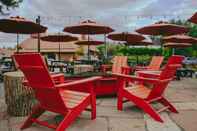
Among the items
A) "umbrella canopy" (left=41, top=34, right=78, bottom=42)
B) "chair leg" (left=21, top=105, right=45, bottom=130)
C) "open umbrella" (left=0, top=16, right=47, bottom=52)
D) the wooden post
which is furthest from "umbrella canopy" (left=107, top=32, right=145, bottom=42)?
"chair leg" (left=21, top=105, right=45, bottom=130)

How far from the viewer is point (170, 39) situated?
15.0 meters

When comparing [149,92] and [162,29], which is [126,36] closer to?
[162,29]

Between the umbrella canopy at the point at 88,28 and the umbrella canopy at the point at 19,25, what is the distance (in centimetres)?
139

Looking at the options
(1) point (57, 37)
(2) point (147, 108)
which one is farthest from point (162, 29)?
(2) point (147, 108)

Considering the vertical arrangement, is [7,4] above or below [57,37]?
above

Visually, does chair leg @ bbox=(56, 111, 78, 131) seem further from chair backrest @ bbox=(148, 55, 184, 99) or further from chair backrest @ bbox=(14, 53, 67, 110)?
Answer: chair backrest @ bbox=(148, 55, 184, 99)

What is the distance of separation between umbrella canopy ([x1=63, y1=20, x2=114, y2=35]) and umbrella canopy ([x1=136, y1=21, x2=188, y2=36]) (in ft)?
4.88

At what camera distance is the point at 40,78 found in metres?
3.97

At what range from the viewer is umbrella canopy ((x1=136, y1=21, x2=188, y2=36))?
1089cm

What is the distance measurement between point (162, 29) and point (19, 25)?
17.5 ft

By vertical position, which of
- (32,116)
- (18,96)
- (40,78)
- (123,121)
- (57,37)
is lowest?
(123,121)

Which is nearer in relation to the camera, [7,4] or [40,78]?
[40,78]

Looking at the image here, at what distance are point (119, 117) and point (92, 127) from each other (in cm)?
75

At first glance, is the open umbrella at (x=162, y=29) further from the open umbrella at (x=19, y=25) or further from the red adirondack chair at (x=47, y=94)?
the red adirondack chair at (x=47, y=94)
